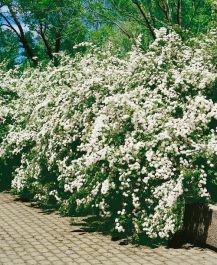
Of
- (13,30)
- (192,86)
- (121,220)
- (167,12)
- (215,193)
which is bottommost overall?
(121,220)

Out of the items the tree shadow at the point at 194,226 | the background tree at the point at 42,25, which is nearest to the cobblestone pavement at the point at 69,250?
the tree shadow at the point at 194,226

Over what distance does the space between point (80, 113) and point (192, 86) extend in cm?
253

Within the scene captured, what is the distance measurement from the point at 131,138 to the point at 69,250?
229cm

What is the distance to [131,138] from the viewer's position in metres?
8.17

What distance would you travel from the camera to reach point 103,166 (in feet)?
27.3

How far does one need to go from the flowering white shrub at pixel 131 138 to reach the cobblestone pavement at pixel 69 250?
0.37 metres

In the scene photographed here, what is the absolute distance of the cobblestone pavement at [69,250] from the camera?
22.1 feet

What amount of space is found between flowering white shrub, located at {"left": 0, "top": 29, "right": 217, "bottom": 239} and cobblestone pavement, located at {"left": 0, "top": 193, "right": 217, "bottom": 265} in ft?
1.22

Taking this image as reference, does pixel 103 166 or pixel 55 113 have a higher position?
pixel 55 113

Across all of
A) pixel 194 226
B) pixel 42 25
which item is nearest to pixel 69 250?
pixel 194 226

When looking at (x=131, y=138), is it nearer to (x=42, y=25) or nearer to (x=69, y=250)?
(x=69, y=250)

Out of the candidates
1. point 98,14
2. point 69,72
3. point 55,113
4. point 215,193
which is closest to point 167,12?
point 98,14

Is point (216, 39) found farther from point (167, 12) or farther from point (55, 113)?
point (167, 12)

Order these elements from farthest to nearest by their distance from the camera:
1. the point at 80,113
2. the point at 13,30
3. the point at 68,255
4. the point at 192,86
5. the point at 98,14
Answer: the point at 13,30 < the point at 98,14 < the point at 80,113 < the point at 192,86 < the point at 68,255
